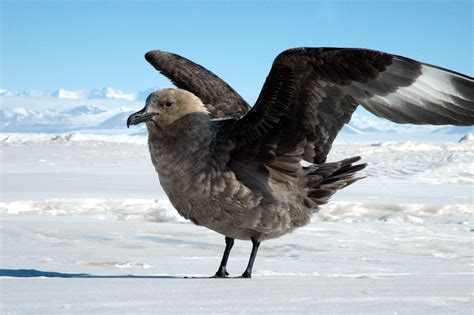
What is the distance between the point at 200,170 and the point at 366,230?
3.43 m

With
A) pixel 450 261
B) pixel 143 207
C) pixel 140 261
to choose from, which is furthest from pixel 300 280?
pixel 143 207

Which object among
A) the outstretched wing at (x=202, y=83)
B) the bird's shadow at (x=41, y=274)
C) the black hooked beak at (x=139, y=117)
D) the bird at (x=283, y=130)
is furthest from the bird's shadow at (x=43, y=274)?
the outstretched wing at (x=202, y=83)

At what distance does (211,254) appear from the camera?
5812 millimetres

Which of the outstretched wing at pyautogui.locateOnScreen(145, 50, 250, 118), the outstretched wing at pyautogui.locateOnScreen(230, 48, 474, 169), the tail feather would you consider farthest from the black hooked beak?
the tail feather

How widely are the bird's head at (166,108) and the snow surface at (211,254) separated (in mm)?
983

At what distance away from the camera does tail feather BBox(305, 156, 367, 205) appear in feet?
16.3

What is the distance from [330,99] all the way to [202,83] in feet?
6.11

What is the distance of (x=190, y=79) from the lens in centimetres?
626

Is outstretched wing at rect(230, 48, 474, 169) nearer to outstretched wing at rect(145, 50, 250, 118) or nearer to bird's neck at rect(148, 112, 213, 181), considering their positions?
bird's neck at rect(148, 112, 213, 181)

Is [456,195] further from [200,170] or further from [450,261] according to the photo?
[200,170]

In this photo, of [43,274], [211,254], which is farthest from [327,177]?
[43,274]

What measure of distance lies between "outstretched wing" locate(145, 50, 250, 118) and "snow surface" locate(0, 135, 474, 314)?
Result: 116 cm

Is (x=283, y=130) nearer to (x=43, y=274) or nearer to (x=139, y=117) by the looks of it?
(x=139, y=117)

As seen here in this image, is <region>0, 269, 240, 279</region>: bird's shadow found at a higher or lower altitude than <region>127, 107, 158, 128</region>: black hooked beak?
lower
